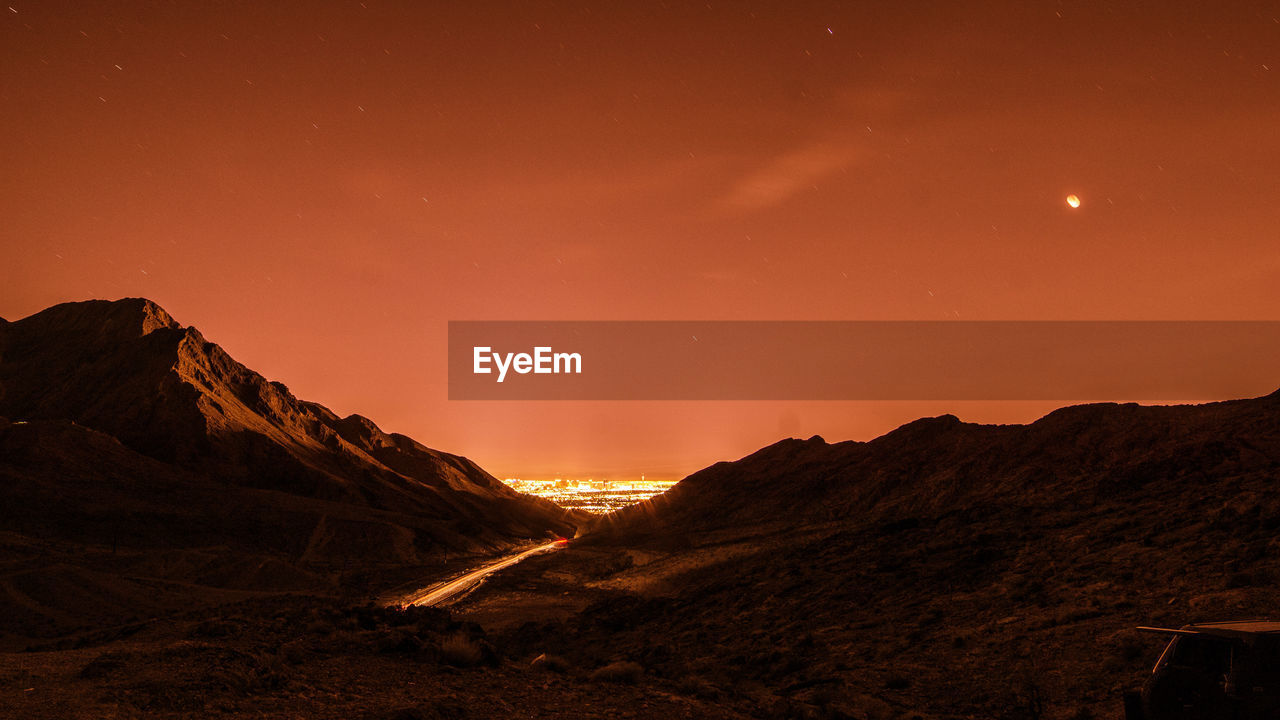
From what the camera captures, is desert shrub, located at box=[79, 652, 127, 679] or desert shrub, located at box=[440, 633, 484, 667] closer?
desert shrub, located at box=[79, 652, 127, 679]

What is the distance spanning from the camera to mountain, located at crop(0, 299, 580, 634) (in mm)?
59250

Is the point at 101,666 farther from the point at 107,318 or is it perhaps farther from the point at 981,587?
the point at 107,318

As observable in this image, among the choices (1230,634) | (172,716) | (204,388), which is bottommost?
(172,716)

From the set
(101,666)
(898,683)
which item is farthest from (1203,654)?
(101,666)

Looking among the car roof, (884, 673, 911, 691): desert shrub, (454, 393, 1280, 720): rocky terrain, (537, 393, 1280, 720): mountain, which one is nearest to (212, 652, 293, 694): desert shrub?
(454, 393, 1280, 720): rocky terrain

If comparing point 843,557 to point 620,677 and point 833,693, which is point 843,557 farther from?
point 620,677

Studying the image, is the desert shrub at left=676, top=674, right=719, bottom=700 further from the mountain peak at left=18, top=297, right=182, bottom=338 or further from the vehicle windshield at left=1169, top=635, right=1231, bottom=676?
the mountain peak at left=18, top=297, right=182, bottom=338

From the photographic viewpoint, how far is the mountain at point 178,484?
194ft

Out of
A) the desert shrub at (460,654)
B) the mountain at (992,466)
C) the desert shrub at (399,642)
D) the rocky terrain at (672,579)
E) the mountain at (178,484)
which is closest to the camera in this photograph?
the rocky terrain at (672,579)

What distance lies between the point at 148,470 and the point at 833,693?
97.2 meters

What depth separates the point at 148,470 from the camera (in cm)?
9131

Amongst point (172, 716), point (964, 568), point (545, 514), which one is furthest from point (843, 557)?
point (545, 514)

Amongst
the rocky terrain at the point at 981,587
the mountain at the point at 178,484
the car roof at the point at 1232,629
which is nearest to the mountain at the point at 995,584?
the rocky terrain at the point at 981,587

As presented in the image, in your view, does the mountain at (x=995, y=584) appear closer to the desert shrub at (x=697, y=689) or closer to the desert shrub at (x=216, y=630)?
the desert shrub at (x=697, y=689)
